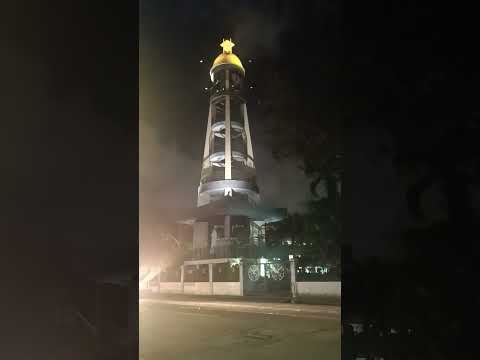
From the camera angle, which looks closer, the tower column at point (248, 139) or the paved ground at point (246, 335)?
the paved ground at point (246, 335)

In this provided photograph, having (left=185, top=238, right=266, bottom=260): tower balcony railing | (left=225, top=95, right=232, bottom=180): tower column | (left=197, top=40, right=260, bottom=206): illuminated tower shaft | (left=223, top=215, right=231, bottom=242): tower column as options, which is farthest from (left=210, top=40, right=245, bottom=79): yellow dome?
(left=185, top=238, right=266, bottom=260): tower balcony railing

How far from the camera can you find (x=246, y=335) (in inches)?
207

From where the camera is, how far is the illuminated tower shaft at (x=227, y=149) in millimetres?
16938

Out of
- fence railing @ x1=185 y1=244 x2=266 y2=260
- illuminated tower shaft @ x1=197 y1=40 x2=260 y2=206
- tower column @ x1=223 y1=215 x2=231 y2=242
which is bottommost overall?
fence railing @ x1=185 y1=244 x2=266 y2=260

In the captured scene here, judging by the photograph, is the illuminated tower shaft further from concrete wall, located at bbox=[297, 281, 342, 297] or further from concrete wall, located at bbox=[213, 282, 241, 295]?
concrete wall, located at bbox=[297, 281, 342, 297]

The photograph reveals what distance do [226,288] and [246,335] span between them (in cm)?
797

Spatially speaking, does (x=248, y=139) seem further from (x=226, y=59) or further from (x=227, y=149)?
(x=226, y=59)

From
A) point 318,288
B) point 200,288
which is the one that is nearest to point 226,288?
point 200,288

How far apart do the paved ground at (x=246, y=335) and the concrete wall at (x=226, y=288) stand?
4536 mm

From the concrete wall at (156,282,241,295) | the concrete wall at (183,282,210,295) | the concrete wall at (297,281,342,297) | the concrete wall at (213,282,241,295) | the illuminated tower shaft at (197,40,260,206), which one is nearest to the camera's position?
the concrete wall at (297,281,342,297)

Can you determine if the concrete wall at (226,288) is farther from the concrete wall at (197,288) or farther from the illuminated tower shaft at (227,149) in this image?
the illuminated tower shaft at (227,149)

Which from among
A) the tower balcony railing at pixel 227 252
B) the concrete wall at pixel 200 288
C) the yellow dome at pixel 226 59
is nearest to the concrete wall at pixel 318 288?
the tower balcony railing at pixel 227 252

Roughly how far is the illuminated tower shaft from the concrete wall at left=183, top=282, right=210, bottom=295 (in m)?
3.86

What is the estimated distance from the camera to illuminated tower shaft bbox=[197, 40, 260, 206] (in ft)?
55.6
